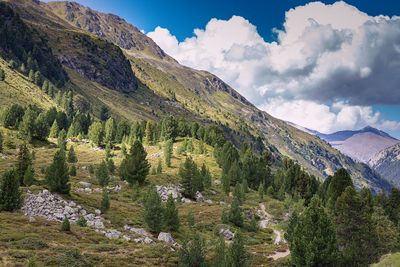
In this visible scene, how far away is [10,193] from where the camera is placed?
6850 centimetres

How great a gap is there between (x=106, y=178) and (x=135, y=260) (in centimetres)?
5859

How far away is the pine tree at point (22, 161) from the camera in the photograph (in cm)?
8531

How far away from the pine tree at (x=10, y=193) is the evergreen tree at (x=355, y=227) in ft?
189

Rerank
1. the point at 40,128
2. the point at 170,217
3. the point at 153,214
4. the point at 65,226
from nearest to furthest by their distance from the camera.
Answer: the point at 65,226 → the point at 153,214 → the point at 170,217 → the point at 40,128

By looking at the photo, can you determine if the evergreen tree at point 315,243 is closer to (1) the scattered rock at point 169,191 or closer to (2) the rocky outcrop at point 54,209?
(2) the rocky outcrop at point 54,209

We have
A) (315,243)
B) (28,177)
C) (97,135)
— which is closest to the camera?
(315,243)

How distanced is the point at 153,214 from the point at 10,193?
25410 mm

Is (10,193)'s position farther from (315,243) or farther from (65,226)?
(315,243)

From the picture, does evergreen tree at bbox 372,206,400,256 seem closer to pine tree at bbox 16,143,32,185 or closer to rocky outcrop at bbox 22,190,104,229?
rocky outcrop at bbox 22,190,104,229

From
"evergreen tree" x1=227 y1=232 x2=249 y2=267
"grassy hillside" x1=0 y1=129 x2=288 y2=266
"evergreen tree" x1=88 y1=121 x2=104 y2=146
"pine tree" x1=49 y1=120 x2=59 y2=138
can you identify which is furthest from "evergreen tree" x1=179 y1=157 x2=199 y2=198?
"pine tree" x1=49 y1=120 x2=59 y2=138

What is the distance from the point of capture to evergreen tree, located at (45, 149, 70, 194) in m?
82.1

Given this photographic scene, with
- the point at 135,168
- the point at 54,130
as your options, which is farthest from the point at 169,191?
the point at 54,130

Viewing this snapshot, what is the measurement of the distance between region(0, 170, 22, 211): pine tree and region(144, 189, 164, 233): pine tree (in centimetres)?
2256

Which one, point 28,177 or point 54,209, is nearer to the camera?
point 54,209
